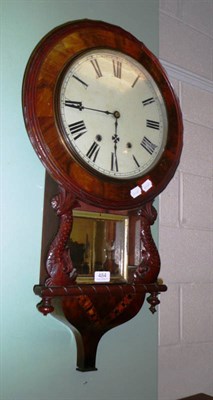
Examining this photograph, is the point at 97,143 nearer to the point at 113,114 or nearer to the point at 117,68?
the point at 113,114

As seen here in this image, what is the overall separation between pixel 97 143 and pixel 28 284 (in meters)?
0.38

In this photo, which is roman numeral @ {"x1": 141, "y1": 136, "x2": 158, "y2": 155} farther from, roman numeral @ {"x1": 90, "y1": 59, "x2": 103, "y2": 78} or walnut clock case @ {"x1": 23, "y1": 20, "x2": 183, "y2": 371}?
roman numeral @ {"x1": 90, "y1": 59, "x2": 103, "y2": 78}

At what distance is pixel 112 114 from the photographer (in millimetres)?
1032

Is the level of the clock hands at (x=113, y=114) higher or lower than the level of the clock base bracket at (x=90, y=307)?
higher

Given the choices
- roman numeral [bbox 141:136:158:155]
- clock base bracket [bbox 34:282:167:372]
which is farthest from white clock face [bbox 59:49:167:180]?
clock base bracket [bbox 34:282:167:372]

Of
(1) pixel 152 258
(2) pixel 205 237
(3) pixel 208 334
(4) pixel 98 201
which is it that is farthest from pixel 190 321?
(4) pixel 98 201

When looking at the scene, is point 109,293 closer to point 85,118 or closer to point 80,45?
point 85,118

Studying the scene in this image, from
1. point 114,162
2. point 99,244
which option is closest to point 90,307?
point 99,244

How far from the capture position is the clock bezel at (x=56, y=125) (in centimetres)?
91

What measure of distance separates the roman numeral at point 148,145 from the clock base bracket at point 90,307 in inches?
14.0

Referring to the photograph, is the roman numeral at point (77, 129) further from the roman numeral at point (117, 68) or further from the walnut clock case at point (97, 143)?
the roman numeral at point (117, 68)

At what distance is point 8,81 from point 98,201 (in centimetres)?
38

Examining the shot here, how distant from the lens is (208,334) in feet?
4.54

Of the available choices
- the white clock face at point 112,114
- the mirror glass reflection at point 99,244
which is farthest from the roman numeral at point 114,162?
the mirror glass reflection at point 99,244
